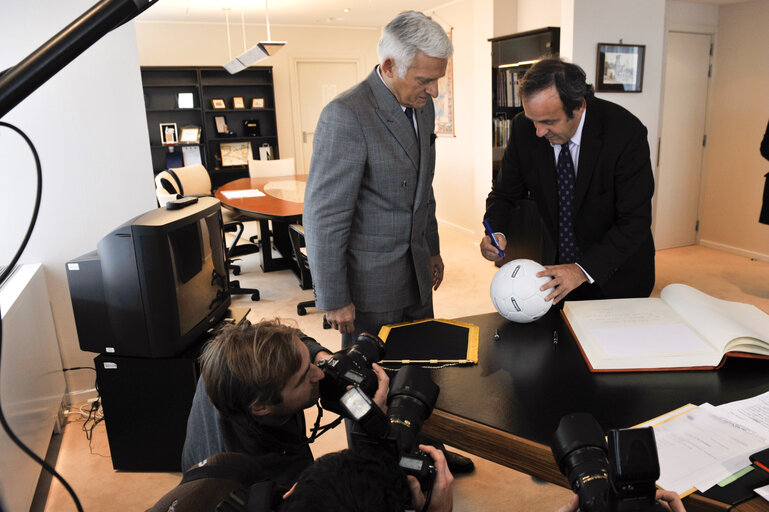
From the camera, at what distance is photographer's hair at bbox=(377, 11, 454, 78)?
1.52 meters

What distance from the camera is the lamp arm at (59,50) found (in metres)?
0.40

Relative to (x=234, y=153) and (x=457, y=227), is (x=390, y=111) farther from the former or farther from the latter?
(x=234, y=153)

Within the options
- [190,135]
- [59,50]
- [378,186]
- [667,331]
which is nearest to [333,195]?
[378,186]

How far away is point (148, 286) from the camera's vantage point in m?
2.03

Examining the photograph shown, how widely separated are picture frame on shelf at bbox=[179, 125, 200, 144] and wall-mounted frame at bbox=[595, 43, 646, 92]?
5205 millimetres

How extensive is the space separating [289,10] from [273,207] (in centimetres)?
341

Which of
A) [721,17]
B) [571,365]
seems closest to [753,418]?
[571,365]

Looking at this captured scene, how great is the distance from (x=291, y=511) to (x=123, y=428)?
1.90 metres

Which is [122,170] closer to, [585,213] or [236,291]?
[236,291]

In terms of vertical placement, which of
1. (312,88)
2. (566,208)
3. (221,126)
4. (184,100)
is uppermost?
(312,88)

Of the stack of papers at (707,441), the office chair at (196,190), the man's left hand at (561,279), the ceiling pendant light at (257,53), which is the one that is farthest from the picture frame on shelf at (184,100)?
the stack of papers at (707,441)

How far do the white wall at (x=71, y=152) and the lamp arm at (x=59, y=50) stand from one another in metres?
2.49

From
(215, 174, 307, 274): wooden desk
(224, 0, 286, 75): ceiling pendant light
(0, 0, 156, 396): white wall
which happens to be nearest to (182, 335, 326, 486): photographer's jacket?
(0, 0, 156, 396): white wall

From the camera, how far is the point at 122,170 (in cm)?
272
